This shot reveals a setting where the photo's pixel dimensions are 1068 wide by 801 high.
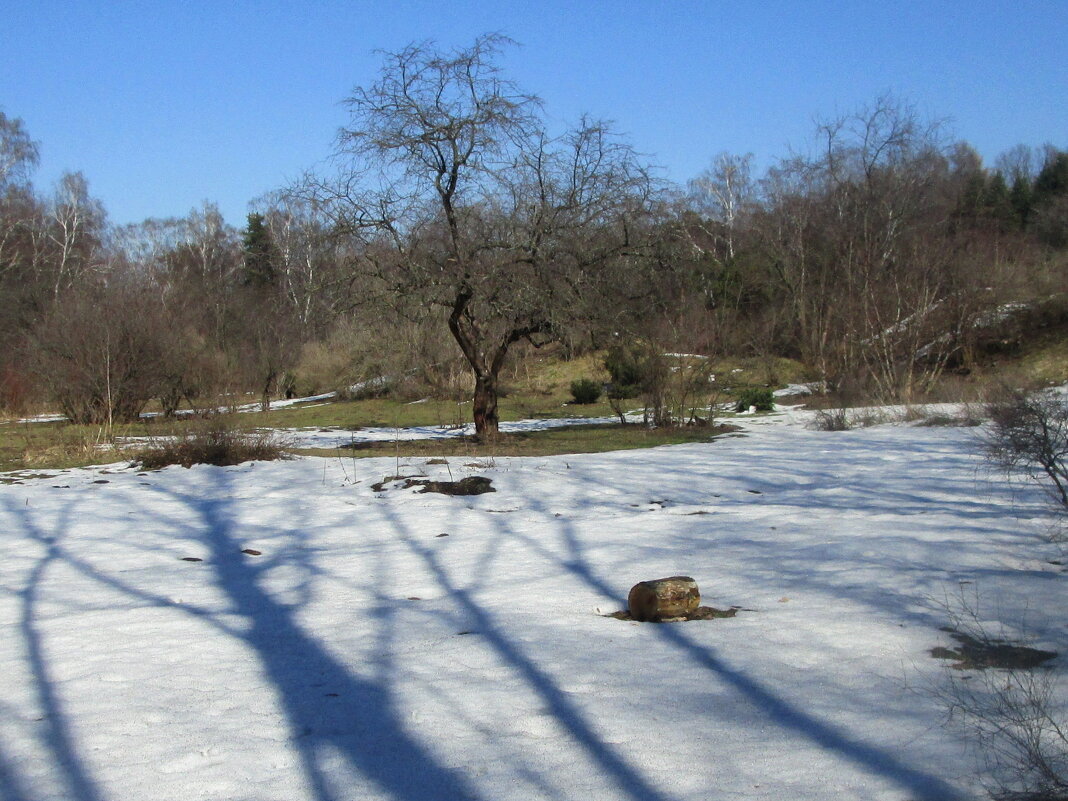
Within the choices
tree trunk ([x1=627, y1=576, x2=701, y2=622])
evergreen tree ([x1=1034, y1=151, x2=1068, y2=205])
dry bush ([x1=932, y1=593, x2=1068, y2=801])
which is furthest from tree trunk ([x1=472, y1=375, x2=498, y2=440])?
evergreen tree ([x1=1034, y1=151, x2=1068, y2=205])

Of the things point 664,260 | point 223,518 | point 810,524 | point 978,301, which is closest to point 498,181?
point 664,260

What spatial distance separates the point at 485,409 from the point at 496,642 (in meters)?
12.9

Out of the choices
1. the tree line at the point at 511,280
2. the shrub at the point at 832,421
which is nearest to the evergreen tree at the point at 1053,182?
the tree line at the point at 511,280

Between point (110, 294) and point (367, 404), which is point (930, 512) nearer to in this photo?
point (110, 294)

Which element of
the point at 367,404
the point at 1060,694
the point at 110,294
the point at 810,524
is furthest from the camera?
the point at 367,404

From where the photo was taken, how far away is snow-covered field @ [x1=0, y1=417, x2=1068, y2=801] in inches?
153

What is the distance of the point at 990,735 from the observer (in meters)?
3.85

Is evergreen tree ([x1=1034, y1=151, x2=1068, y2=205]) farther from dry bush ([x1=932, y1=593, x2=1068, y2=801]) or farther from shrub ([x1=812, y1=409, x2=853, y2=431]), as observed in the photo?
dry bush ([x1=932, y1=593, x2=1068, y2=801])

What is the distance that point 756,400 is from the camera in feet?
84.4

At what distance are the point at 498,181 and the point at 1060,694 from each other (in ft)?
45.7

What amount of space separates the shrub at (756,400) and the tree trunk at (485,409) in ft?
32.4

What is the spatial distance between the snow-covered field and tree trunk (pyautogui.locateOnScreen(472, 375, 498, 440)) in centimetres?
697

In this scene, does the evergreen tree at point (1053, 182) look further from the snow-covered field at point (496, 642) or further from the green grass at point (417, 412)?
the snow-covered field at point (496, 642)

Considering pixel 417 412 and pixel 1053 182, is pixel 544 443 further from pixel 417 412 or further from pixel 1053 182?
pixel 1053 182
